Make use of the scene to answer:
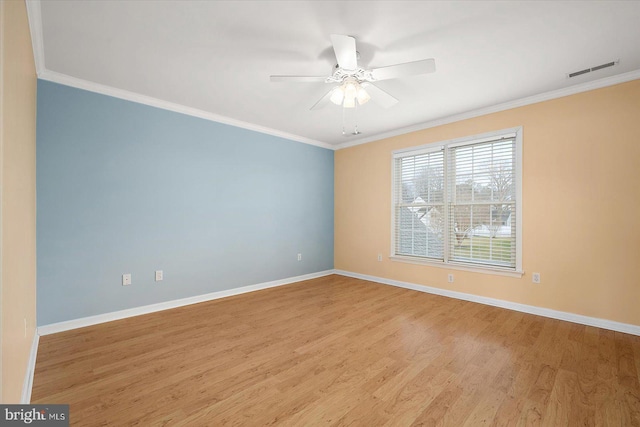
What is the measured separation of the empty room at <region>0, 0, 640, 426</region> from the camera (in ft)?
5.76

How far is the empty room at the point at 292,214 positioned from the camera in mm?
1756

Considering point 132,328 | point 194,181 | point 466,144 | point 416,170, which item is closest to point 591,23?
point 466,144

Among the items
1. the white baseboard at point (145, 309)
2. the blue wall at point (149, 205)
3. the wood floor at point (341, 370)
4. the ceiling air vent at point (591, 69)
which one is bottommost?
the wood floor at point (341, 370)

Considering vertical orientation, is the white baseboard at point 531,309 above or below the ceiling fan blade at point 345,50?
below

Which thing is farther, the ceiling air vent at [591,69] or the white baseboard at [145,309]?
the white baseboard at [145,309]

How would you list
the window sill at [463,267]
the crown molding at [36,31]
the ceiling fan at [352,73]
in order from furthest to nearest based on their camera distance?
the window sill at [463,267] < the ceiling fan at [352,73] < the crown molding at [36,31]

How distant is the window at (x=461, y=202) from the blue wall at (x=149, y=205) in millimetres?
1949

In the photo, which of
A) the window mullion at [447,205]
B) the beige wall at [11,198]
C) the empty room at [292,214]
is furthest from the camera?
the window mullion at [447,205]

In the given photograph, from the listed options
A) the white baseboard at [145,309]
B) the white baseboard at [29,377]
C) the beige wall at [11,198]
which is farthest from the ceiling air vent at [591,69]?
the white baseboard at [29,377]

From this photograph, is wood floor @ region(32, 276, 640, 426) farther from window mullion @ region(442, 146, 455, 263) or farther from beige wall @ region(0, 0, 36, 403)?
window mullion @ region(442, 146, 455, 263)

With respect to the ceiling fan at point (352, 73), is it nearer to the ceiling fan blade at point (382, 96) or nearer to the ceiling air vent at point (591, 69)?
the ceiling fan blade at point (382, 96)

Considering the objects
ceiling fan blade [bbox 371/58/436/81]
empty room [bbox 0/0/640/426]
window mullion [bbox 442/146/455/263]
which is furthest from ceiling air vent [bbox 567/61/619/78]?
ceiling fan blade [bbox 371/58/436/81]

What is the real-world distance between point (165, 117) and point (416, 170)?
3771mm

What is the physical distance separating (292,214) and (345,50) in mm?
3216
